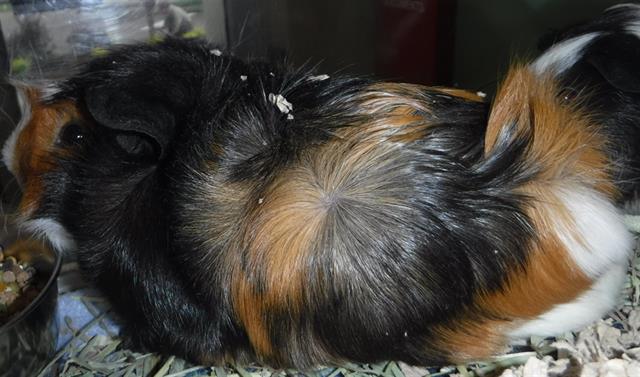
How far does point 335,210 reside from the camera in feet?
3.33

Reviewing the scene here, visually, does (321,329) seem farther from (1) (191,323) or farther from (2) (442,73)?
(2) (442,73)

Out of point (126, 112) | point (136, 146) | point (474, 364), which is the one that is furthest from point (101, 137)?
point (474, 364)

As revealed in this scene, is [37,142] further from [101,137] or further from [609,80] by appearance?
[609,80]

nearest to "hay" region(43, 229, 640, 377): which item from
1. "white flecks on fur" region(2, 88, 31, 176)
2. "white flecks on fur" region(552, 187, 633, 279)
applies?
"white flecks on fur" region(552, 187, 633, 279)

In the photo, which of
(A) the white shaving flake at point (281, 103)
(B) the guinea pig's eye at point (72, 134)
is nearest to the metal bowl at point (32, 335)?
(B) the guinea pig's eye at point (72, 134)

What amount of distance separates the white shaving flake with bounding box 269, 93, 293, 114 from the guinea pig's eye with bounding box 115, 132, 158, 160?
0.22 metres

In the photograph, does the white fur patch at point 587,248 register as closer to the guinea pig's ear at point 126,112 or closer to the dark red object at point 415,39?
the guinea pig's ear at point 126,112

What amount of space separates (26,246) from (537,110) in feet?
3.54

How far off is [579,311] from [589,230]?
0.20 metres

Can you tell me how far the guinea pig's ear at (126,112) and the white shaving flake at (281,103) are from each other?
0.18m

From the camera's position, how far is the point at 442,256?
39.5 inches

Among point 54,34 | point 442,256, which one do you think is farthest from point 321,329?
point 54,34

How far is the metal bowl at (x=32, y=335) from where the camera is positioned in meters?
1.17

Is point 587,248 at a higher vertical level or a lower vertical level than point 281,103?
lower
